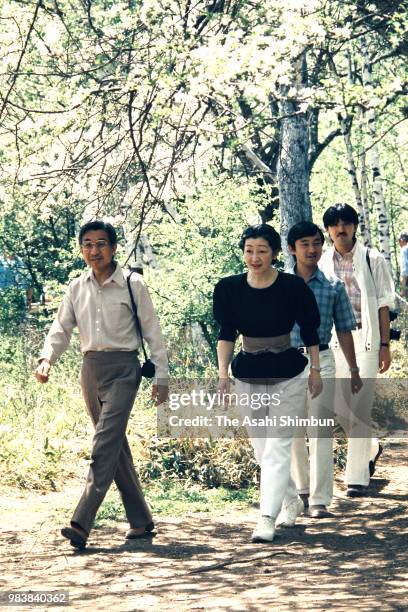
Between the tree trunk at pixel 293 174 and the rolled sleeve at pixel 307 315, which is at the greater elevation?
the tree trunk at pixel 293 174

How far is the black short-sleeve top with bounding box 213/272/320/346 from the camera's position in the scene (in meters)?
8.03

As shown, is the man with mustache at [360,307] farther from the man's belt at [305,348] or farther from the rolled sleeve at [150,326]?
the rolled sleeve at [150,326]

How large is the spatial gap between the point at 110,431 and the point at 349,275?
2.44m

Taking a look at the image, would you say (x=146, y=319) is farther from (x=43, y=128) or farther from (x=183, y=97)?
(x=43, y=128)

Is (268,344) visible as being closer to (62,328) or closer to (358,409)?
(62,328)

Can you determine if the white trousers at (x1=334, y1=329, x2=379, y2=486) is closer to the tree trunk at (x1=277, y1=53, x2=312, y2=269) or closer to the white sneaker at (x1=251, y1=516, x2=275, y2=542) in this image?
the white sneaker at (x1=251, y1=516, x2=275, y2=542)

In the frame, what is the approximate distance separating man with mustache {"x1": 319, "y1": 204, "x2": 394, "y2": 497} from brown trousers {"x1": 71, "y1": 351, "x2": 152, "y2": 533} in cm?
194

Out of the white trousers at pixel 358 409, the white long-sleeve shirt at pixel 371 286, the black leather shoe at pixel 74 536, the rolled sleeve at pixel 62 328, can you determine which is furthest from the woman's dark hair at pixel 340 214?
the black leather shoe at pixel 74 536

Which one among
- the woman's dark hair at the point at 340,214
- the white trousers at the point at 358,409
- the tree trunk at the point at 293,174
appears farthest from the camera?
the tree trunk at the point at 293,174

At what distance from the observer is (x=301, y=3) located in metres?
10.2

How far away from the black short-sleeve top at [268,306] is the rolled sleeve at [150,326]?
1.42 ft

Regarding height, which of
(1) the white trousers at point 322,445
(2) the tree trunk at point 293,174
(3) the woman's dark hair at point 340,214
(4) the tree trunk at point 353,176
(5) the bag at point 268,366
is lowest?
(1) the white trousers at point 322,445

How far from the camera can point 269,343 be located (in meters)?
8.09

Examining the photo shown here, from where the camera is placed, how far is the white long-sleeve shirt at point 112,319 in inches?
321
